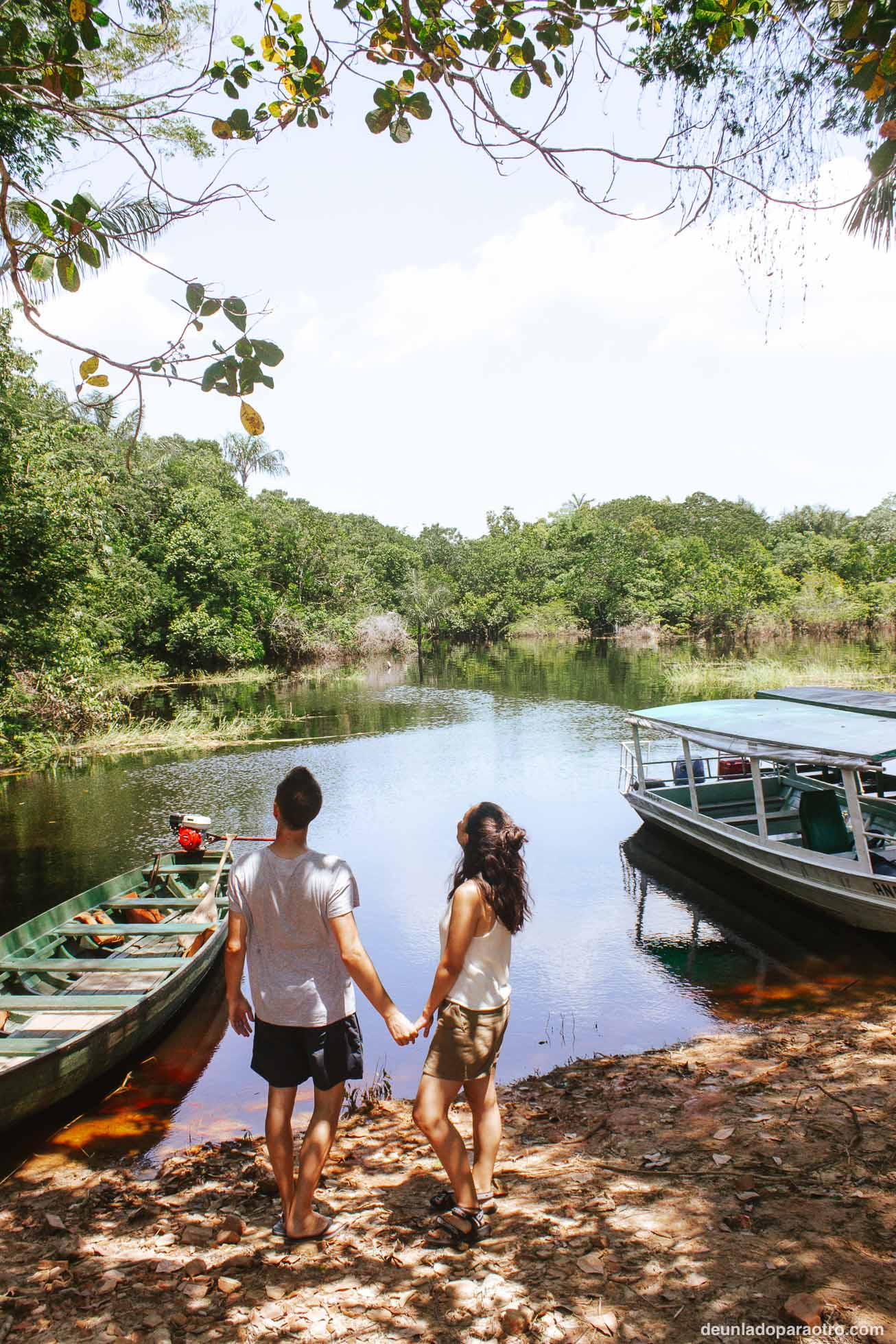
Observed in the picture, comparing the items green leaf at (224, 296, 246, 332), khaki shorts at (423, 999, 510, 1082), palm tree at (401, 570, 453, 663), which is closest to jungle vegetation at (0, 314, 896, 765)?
palm tree at (401, 570, 453, 663)

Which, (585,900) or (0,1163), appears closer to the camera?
(0,1163)

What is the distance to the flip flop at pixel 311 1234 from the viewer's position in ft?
12.0

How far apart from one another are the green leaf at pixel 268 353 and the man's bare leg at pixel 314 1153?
127 inches

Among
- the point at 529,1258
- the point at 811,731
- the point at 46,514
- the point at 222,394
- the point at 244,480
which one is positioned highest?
the point at 244,480

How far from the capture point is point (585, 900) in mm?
12227

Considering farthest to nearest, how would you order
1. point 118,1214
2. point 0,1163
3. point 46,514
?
point 46,514 < point 0,1163 < point 118,1214

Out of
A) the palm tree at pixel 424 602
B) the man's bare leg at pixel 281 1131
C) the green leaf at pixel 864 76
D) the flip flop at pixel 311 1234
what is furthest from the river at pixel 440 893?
the palm tree at pixel 424 602

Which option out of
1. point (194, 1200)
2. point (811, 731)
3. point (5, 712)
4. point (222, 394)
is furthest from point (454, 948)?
point (5, 712)

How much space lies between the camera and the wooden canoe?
241 inches

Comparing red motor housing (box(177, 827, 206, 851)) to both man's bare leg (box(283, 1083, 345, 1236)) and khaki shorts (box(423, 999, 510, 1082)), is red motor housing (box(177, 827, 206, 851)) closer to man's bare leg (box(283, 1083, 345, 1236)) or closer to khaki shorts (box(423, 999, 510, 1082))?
man's bare leg (box(283, 1083, 345, 1236))

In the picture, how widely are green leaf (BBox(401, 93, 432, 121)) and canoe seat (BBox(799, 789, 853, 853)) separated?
351 inches

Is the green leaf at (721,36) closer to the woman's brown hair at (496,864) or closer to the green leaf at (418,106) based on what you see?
the green leaf at (418,106)

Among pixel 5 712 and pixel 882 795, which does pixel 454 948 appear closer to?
pixel 882 795

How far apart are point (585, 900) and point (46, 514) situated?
945 cm
